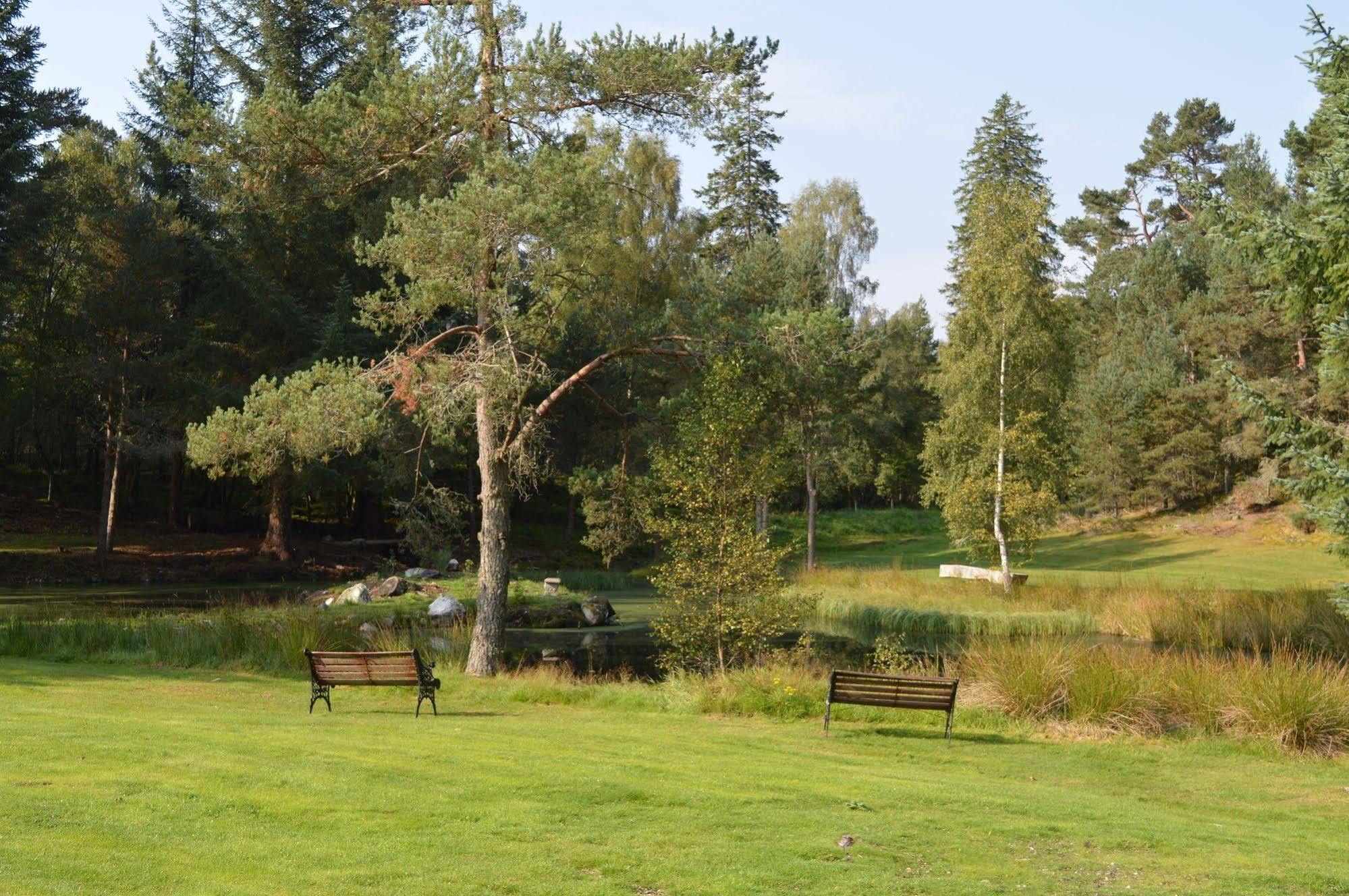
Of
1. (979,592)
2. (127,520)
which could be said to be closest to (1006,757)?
(979,592)

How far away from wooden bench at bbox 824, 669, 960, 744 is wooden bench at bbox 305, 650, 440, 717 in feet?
16.1

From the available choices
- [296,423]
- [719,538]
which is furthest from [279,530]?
[719,538]

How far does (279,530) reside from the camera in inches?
1515

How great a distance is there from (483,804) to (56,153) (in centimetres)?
4725

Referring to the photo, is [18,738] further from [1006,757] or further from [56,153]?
[56,153]

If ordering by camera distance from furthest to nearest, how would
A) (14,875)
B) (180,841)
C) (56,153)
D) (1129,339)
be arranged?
(1129,339), (56,153), (180,841), (14,875)

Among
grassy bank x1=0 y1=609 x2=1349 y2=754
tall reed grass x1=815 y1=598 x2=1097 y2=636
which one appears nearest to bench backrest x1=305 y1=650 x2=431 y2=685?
grassy bank x1=0 y1=609 x2=1349 y2=754

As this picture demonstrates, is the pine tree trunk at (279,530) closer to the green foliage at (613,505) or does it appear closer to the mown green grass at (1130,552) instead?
the mown green grass at (1130,552)

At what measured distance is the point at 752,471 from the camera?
17.5 meters

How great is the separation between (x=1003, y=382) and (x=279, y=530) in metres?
25.2

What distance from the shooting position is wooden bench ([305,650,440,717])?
13.0m

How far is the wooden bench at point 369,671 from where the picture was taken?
42.7 feet

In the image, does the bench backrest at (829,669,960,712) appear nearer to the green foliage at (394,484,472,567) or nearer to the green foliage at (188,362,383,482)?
the green foliage at (188,362,383,482)

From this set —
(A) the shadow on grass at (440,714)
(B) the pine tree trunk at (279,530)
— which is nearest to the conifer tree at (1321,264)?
(A) the shadow on grass at (440,714)
